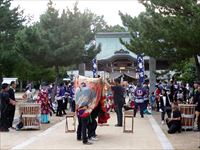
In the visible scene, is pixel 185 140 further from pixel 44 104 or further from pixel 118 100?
pixel 44 104

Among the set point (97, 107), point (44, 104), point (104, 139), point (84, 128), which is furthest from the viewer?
point (44, 104)

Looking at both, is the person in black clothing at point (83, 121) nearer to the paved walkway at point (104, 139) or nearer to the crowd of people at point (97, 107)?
the crowd of people at point (97, 107)

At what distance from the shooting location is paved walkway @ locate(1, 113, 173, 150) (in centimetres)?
1201

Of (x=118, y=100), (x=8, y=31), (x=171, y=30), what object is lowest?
(x=118, y=100)

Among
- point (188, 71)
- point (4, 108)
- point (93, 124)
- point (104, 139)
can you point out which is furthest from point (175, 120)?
point (188, 71)

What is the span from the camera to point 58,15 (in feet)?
93.4

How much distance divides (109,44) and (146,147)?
121 ft

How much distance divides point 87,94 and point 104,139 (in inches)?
61.9

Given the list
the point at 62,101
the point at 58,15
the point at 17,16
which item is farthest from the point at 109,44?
the point at 62,101

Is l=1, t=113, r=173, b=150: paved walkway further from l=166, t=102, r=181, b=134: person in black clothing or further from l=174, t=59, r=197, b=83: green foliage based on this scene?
l=174, t=59, r=197, b=83: green foliage

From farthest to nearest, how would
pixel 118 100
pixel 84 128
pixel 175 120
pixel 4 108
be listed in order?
pixel 118 100
pixel 4 108
pixel 175 120
pixel 84 128

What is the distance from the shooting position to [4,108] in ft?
52.0

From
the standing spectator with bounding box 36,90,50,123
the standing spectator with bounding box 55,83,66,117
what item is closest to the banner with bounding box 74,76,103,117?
the standing spectator with bounding box 36,90,50,123

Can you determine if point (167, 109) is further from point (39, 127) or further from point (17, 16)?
point (17, 16)
